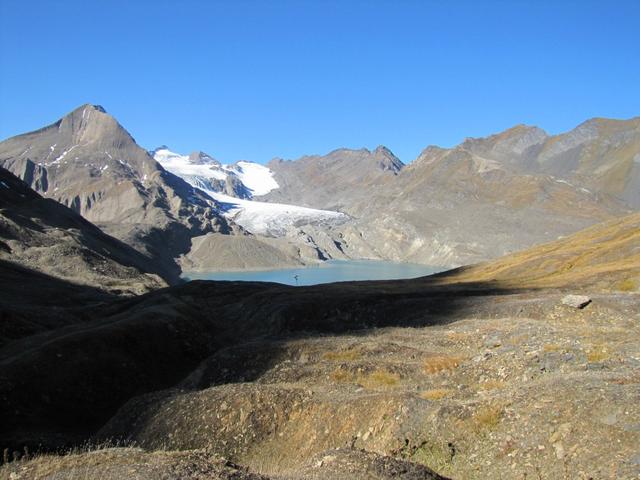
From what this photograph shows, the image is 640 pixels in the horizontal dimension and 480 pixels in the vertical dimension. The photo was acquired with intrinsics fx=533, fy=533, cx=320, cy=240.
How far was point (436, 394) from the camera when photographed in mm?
19297

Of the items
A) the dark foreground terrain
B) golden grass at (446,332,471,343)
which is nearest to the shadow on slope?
the dark foreground terrain

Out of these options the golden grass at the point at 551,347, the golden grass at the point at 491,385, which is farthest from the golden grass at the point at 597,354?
the golden grass at the point at 491,385

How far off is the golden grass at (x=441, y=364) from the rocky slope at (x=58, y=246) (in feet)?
257

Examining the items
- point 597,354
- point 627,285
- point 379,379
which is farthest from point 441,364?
point 627,285

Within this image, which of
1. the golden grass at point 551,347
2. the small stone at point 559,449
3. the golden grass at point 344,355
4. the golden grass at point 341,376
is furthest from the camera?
the golden grass at point 344,355

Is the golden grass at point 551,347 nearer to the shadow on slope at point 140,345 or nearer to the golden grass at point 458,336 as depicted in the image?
the golden grass at point 458,336

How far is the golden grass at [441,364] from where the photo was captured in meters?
23.1

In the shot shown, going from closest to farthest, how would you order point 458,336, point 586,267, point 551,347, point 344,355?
point 551,347, point 344,355, point 458,336, point 586,267

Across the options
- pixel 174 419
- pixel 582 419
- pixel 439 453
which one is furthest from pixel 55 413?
pixel 582 419

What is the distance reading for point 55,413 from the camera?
2539 centimetres

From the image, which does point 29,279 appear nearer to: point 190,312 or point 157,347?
point 190,312

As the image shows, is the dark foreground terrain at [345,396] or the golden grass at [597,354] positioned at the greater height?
the golden grass at [597,354]

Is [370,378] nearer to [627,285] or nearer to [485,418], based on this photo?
[485,418]

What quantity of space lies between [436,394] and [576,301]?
19.6 metres
